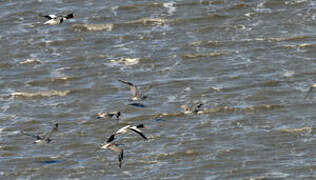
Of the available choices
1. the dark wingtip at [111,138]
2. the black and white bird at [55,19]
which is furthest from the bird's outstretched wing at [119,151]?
the black and white bird at [55,19]

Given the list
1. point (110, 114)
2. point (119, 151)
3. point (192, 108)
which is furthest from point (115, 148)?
point (192, 108)

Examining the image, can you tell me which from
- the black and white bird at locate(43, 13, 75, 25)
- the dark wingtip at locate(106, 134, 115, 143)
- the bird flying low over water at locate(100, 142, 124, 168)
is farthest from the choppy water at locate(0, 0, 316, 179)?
the black and white bird at locate(43, 13, 75, 25)

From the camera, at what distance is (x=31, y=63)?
51.1 m

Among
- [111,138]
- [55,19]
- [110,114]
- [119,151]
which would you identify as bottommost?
[110,114]

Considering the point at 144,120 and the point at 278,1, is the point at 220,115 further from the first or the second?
the point at 278,1

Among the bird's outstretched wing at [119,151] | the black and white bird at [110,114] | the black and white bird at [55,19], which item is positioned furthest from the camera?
the black and white bird at [55,19]

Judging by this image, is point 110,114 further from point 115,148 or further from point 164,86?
point 115,148

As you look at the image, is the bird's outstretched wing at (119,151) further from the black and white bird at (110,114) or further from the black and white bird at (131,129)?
the black and white bird at (110,114)

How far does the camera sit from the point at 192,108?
44312 millimetres

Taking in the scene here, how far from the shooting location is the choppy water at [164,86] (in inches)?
1545

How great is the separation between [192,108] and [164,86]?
331 centimetres

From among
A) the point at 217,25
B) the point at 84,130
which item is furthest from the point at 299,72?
the point at 84,130

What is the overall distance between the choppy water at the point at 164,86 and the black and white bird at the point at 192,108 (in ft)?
1.22

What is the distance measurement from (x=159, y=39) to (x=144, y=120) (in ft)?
33.6
